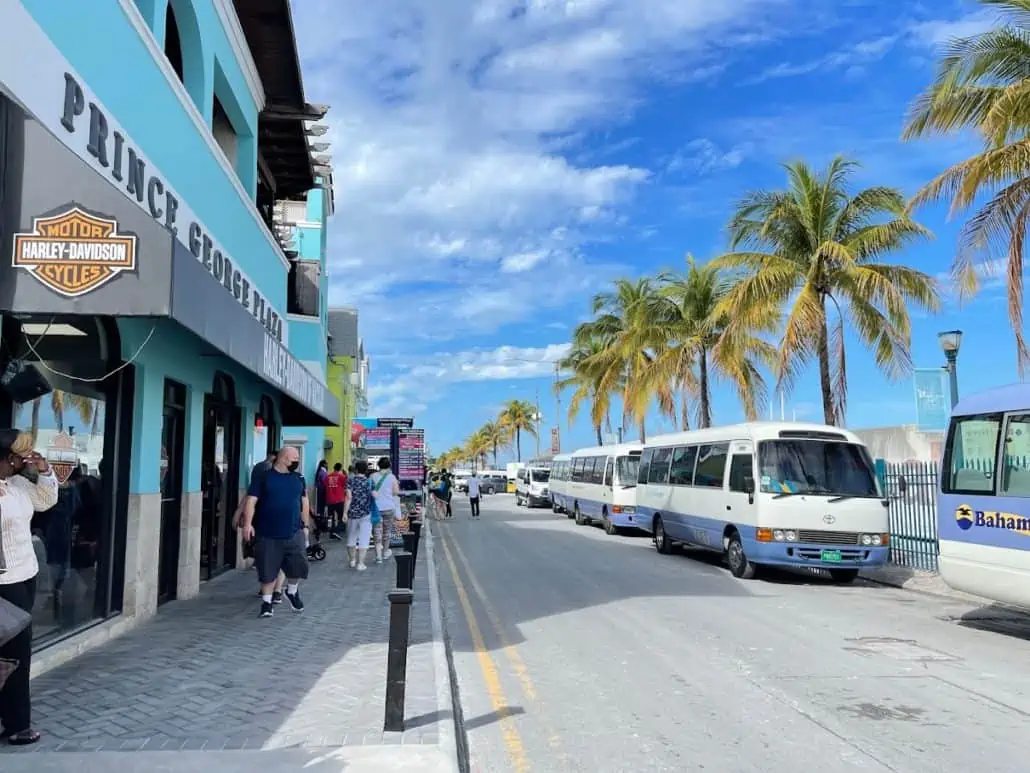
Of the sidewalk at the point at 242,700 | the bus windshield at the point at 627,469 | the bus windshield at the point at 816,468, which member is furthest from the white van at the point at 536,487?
the sidewalk at the point at 242,700

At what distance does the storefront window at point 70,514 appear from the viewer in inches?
271

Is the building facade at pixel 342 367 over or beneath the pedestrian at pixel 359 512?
over

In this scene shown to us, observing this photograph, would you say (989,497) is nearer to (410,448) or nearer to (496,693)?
(496,693)

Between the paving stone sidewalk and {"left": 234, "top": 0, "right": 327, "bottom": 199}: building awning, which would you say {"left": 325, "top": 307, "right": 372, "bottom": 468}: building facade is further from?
the paving stone sidewalk

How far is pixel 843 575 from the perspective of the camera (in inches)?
576

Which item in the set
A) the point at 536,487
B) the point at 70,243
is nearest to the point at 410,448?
the point at 536,487

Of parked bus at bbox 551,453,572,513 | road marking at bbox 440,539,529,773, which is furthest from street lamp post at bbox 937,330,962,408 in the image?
parked bus at bbox 551,453,572,513

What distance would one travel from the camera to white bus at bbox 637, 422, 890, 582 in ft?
42.5

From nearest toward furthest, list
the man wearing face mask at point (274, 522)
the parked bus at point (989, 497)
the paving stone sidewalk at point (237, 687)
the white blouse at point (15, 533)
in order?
1. the white blouse at point (15, 533)
2. the paving stone sidewalk at point (237, 687)
3. the parked bus at point (989, 497)
4. the man wearing face mask at point (274, 522)

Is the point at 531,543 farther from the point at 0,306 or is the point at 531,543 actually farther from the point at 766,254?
the point at 0,306

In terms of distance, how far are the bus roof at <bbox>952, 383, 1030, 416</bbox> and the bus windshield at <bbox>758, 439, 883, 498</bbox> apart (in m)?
3.42

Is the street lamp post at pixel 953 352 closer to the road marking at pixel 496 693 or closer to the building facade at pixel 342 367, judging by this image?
the road marking at pixel 496 693

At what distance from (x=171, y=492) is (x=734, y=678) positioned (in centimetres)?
685

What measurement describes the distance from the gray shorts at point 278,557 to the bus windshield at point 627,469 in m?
16.1
